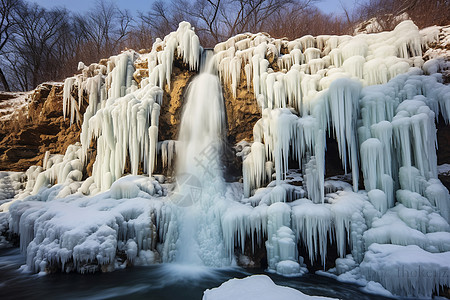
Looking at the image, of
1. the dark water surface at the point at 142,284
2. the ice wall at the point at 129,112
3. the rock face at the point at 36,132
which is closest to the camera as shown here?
the dark water surface at the point at 142,284

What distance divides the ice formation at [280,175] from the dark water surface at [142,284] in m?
0.32

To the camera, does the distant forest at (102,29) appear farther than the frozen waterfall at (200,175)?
Yes

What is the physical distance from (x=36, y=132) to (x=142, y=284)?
10261 mm

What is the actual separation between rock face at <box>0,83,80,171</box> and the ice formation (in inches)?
125

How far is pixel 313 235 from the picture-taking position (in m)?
5.50

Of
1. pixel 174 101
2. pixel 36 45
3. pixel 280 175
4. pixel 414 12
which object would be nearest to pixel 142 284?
pixel 280 175

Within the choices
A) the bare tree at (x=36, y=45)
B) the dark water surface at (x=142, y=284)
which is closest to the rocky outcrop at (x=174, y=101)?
the dark water surface at (x=142, y=284)

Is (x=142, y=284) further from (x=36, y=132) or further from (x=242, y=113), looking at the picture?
(x=36, y=132)

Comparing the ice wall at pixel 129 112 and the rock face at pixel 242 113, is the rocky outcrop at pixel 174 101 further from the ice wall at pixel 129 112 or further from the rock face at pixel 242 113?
the rock face at pixel 242 113

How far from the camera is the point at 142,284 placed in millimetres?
4844

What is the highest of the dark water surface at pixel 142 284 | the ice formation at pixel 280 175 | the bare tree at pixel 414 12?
the bare tree at pixel 414 12

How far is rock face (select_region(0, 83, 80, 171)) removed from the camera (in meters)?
10.9

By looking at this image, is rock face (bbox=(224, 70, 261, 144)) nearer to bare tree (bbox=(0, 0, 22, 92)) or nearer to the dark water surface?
the dark water surface

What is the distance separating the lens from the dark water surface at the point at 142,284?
14.4 feet
